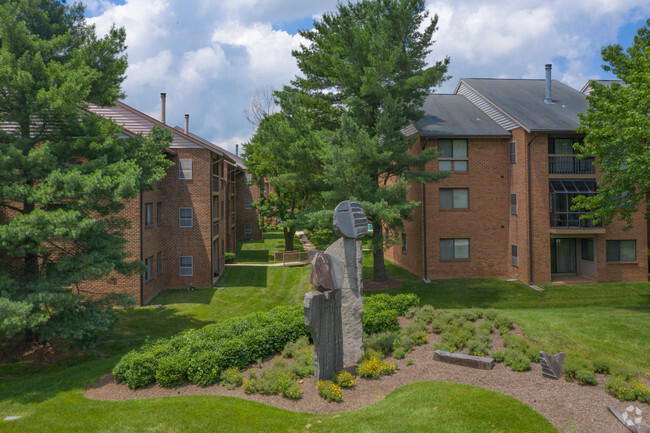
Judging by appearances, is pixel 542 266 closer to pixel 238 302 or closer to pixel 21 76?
pixel 238 302

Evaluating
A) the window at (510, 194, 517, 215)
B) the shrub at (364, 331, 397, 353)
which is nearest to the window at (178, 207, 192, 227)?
the shrub at (364, 331, 397, 353)

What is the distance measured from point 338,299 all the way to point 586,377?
555 cm

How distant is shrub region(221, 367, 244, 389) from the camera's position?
9.80m

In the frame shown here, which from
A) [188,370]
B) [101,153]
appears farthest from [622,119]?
[101,153]

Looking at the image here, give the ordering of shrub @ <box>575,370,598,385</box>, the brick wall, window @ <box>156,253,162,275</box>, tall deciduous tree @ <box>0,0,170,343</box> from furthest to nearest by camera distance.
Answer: the brick wall < window @ <box>156,253,162,275</box> < tall deciduous tree @ <box>0,0,170,343</box> < shrub @ <box>575,370,598,385</box>

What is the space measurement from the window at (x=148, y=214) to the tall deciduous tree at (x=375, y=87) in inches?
355

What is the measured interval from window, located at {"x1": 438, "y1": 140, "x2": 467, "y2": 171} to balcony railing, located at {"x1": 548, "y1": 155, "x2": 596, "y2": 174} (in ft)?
14.7

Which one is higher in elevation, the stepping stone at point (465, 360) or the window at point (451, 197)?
the window at point (451, 197)

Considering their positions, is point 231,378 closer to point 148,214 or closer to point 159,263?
point 148,214

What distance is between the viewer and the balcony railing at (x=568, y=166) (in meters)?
22.9

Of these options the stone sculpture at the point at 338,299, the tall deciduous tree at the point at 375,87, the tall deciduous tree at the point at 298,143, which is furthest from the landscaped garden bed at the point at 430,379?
the tall deciduous tree at the point at 298,143

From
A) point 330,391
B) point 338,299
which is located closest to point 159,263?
point 338,299

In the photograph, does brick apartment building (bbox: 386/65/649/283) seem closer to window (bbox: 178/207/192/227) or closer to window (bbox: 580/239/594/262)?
window (bbox: 580/239/594/262)

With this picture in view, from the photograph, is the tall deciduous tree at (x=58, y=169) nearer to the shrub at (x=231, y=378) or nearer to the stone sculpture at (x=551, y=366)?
the shrub at (x=231, y=378)
